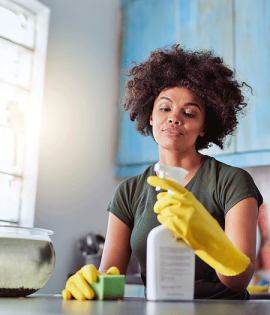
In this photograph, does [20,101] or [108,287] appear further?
[20,101]

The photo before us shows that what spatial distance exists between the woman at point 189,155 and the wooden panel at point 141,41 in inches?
66.1

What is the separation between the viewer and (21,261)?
27.4 inches

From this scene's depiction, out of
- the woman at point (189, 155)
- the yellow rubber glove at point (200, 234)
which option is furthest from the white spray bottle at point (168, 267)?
the woman at point (189, 155)

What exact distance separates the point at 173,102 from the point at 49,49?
6.44ft

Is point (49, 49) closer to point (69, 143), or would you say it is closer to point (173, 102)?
point (69, 143)

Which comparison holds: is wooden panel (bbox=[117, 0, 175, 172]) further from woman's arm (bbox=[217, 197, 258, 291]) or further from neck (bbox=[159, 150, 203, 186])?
woman's arm (bbox=[217, 197, 258, 291])

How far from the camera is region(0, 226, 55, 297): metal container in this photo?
0.69m

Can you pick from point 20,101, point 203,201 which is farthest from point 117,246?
point 20,101

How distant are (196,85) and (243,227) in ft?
1.47

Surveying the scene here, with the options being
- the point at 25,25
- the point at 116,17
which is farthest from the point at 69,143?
the point at 116,17

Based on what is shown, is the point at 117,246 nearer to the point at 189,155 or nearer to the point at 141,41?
the point at 189,155

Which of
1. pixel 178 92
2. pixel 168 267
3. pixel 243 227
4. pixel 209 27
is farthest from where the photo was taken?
pixel 209 27

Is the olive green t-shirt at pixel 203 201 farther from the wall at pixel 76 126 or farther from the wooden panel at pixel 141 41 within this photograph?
the wooden panel at pixel 141 41

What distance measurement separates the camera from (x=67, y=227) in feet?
9.25
